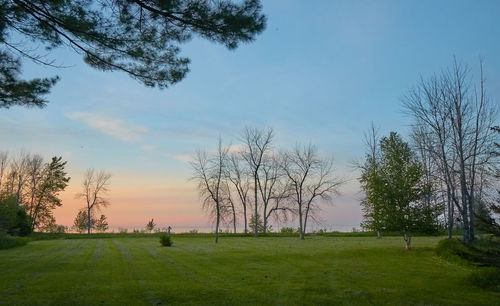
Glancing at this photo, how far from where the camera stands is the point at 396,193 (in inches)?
753

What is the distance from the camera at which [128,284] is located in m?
10.0

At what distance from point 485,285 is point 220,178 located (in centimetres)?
3042

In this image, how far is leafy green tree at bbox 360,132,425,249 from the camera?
18.9 metres

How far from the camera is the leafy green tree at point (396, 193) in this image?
1891 cm

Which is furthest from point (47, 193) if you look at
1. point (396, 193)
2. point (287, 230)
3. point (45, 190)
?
point (396, 193)

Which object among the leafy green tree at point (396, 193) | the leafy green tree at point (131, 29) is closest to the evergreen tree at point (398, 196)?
the leafy green tree at point (396, 193)

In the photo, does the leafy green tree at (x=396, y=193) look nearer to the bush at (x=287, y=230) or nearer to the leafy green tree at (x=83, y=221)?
the bush at (x=287, y=230)

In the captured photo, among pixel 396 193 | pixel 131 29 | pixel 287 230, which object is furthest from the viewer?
pixel 287 230

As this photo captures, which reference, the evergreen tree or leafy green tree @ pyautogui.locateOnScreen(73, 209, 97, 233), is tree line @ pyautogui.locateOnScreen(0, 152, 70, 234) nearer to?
leafy green tree @ pyautogui.locateOnScreen(73, 209, 97, 233)

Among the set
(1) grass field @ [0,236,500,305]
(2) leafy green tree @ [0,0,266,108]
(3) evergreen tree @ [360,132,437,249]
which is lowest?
(1) grass field @ [0,236,500,305]

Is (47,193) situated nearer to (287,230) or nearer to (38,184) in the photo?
(38,184)

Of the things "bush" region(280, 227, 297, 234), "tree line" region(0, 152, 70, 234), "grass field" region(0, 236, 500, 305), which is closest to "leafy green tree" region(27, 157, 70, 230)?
"tree line" region(0, 152, 70, 234)

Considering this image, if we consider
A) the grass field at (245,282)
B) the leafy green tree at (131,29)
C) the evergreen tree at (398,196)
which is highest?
the leafy green tree at (131,29)

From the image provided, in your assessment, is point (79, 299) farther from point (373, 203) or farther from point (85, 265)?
point (373, 203)
